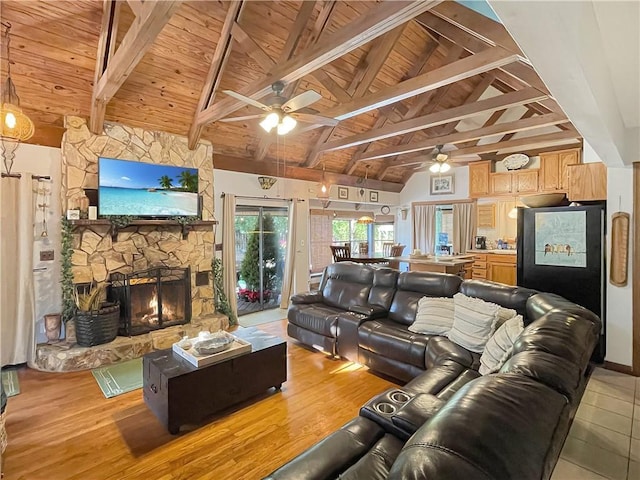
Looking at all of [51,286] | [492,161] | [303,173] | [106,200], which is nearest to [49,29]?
[106,200]

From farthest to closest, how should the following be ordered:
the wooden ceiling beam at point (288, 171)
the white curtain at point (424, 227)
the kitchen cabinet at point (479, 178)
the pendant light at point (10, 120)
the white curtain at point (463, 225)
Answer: the white curtain at point (424, 227)
the white curtain at point (463, 225)
the kitchen cabinet at point (479, 178)
the wooden ceiling beam at point (288, 171)
the pendant light at point (10, 120)

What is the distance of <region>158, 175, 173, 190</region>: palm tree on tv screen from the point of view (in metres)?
4.57

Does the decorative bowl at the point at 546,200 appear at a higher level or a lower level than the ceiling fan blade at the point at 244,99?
lower

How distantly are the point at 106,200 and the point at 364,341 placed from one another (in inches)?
141

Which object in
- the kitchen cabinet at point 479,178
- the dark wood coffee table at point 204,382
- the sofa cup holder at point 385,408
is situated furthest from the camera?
the kitchen cabinet at point 479,178

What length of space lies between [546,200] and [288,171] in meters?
4.37

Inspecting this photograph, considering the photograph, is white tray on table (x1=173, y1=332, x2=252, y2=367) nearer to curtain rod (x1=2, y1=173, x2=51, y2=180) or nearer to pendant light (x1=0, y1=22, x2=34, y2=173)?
pendant light (x1=0, y1=22, x2=34, y2=173)

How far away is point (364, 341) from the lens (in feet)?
11.5

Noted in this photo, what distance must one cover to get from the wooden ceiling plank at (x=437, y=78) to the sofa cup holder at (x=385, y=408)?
10.5 feet

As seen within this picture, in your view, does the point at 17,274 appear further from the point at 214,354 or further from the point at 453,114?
the point at 453,114

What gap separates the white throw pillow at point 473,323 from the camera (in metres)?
2.79

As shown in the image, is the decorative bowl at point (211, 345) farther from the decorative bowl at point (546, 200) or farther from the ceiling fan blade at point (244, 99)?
the decorative bowl at point (546, 200)

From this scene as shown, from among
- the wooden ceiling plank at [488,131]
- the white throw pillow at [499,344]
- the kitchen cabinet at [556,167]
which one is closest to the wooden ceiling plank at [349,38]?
the white throw pillow at [499,344]

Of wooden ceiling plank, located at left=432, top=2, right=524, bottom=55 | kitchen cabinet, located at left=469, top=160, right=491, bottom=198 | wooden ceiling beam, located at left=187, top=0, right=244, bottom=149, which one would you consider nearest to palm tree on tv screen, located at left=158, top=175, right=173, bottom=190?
wooden ceiling beam, located at left=187, top=0, right=244, bottom=149
